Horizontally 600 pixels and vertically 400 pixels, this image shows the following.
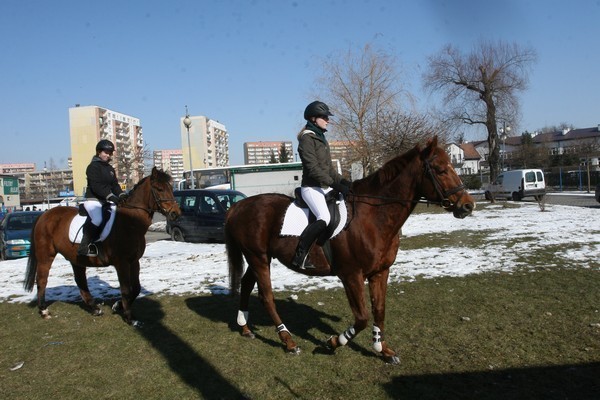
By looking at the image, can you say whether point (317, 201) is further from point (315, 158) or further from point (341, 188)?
point (315, 158)

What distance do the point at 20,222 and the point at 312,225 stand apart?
49.3 feet

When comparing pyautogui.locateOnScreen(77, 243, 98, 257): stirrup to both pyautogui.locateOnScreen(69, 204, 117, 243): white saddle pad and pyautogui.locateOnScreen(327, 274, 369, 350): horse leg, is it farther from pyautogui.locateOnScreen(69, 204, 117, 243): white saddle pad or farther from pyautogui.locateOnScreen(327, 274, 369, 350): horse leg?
pyautogui.locateOnScreen(327, 274, 369, 350): horse leg

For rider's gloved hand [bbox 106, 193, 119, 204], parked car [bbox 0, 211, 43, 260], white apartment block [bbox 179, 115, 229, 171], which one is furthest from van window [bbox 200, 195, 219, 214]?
white apartment block [bbox 179, 115, 229, 171]

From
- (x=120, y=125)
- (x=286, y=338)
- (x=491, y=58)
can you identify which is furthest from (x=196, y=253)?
(x=120, y=125)

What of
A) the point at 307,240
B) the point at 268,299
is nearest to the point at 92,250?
the point at 268,299

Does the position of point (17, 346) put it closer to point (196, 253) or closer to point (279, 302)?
point (279, 302)

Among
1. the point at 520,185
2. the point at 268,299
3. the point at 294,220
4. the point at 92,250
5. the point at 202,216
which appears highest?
the point at 520,185

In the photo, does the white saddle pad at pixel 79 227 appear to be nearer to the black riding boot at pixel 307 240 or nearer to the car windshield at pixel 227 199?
the black riding boot at pixel 307 240

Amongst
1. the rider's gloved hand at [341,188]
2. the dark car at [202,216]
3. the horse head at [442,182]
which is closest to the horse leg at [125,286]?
the rider's gloved hand at [341,188]

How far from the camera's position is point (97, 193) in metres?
6.85

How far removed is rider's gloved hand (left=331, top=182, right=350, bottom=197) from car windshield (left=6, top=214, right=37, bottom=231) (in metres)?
14.7

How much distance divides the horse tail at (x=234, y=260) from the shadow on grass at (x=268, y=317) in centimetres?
57

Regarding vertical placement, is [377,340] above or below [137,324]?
above

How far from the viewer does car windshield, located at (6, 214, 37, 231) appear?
15575 mm
